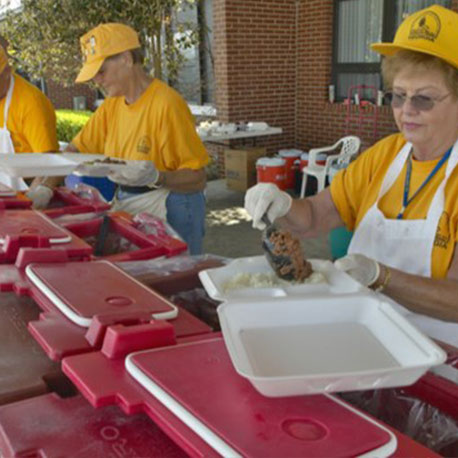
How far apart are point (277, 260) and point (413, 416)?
547 mm

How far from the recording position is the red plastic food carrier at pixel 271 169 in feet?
22.9

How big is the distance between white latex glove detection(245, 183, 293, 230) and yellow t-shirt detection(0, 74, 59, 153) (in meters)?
1.31

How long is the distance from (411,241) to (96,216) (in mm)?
1147

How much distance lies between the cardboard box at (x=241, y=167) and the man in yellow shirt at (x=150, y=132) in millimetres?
4784

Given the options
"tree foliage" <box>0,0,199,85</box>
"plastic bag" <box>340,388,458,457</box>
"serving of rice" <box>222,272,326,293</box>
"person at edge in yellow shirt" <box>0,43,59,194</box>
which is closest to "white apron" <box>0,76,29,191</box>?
"person at edge in yellow shirt" <box>0,43,59,194</box>

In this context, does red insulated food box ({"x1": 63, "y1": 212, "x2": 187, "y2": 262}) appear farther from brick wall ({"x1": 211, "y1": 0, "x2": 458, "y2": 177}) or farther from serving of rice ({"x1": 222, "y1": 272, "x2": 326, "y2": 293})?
brick wall ({"x1": 211, "y1": 0, "x2": 458, "y2": 177})

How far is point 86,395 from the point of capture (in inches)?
34.4

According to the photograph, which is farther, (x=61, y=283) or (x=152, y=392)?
(x=61, y=283)

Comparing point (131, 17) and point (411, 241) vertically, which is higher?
point (131, 17)

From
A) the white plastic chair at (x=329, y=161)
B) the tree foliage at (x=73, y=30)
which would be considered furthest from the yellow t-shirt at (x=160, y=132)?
the white plastic chair at (x=329, y=161)

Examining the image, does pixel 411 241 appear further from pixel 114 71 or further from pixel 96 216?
pixel 114 71

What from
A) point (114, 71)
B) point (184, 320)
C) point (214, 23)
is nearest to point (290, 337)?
point (184, 320)

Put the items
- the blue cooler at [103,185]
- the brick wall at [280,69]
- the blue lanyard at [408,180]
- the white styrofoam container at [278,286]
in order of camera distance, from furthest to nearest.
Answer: the brick wall at [280,69] < the blue cooler at [103,185] < the blue lanyard at [408,180] < the white styrofoam container at [278,286]

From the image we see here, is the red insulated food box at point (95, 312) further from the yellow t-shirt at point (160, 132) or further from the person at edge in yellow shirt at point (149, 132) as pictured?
the yellow t-shirt at point (160, 132)
